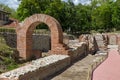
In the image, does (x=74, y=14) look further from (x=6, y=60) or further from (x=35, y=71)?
(x=35, y=71)

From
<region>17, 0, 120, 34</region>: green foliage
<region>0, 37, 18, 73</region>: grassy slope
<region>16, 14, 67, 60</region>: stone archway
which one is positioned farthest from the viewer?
<region>17, 0, 120, 34</region>: green foliage

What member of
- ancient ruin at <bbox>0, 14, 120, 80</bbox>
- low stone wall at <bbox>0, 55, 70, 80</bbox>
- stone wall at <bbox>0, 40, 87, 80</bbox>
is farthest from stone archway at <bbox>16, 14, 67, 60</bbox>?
low stone wall at <bbox>0, 55, 70, 80</bbox>

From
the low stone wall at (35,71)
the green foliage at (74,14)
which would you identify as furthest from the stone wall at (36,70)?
the green foliage at (74,14)

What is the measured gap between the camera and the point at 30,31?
2411 centimetres

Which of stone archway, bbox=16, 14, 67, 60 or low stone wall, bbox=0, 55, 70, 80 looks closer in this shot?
low stone wall, bbox=0, 55, 70, 80

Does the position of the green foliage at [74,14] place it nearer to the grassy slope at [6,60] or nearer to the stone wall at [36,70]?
the grassy slope at [6,60]

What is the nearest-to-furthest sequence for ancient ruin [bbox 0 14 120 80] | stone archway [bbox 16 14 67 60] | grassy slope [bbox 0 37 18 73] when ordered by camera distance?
ancient ruin [bbox 0 14 120 80] < grassy slope [bbox 0 37 18 73] < stone archway [bbox 16 14 67 60]

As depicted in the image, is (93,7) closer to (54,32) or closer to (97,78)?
(54,32)

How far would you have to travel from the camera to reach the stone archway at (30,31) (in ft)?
71.2

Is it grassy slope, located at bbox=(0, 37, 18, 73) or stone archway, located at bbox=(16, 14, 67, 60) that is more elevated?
stone archway, located at bbox=(16, 14, 67, 60)

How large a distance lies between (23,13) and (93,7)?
4182 centimetres

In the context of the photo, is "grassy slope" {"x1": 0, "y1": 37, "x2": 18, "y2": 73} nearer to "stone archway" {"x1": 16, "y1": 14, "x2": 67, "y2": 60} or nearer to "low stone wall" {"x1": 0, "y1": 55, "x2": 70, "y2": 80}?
"stone archway" {"x1": 16, "y1": 14, "x2": 67, "y2": 60}

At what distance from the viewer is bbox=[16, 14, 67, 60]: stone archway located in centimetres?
2171

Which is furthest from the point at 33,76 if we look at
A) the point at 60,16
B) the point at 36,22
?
the point at 60,16
